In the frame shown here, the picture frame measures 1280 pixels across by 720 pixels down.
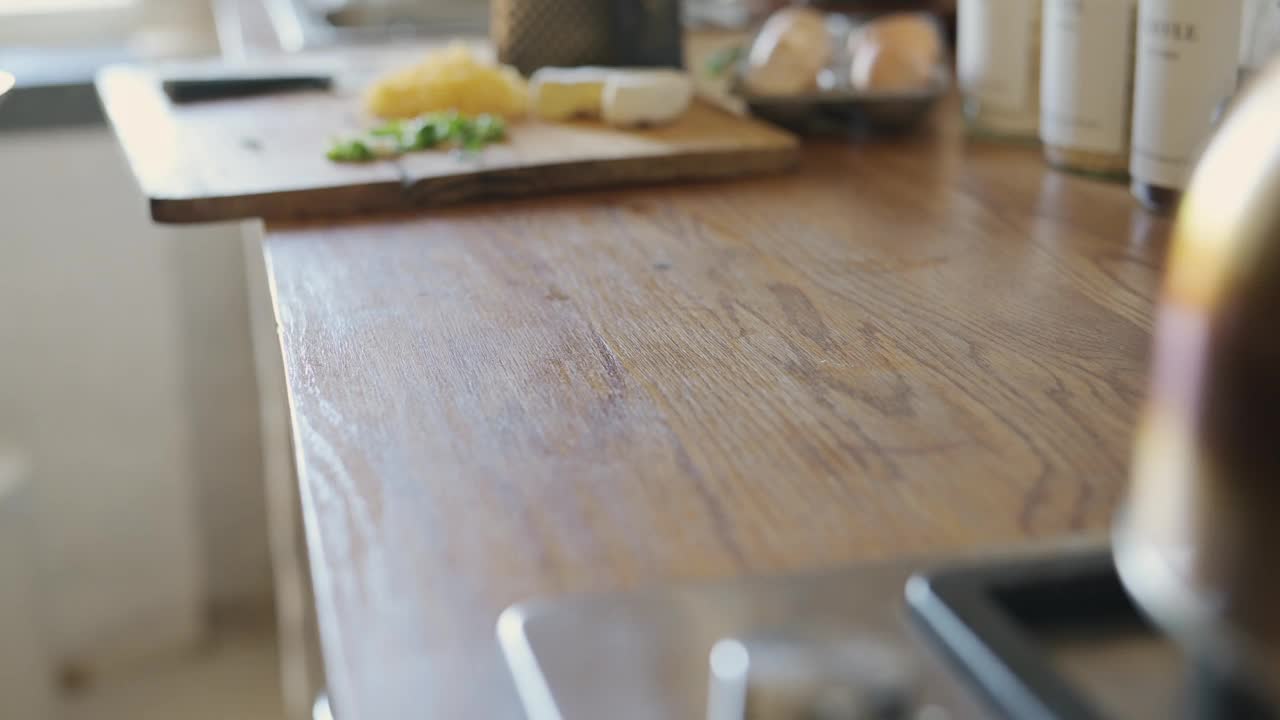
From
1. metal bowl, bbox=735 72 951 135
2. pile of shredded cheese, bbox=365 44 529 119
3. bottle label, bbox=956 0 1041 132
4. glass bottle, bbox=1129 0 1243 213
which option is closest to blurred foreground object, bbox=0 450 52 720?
pile of shredded cheese, bbox=365 44 529 119

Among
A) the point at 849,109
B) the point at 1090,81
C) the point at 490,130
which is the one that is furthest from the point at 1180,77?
the point at 490,130

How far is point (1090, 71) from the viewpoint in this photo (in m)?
0.95

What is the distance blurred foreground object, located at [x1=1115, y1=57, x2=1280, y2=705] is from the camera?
0.92ft

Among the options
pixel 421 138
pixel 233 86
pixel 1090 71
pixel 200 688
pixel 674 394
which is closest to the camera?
pixel 674 394

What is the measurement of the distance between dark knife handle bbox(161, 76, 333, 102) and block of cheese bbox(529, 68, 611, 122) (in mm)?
286

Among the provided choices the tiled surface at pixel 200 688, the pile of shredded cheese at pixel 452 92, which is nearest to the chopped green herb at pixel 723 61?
the pile of shredded cheese at pixel 452 92

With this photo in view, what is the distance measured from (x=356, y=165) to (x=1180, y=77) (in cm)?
57

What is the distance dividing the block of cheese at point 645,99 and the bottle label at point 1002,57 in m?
0.24

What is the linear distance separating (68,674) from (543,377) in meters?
1.78

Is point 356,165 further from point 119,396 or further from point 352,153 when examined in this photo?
point 119,396

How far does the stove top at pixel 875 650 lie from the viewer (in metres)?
0.33

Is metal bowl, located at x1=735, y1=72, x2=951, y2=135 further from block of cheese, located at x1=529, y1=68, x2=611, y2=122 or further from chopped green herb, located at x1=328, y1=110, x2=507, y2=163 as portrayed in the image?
chopped green herb, located at x1=328, y1=110, x2=507, y2=163

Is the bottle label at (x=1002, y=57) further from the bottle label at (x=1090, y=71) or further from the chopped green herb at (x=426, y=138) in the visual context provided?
the chopped green herb at (x=426, y=138)

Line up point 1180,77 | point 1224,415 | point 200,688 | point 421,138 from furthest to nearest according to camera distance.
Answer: point 200,688, point 421,138, point 1180,77, point 1224,415
